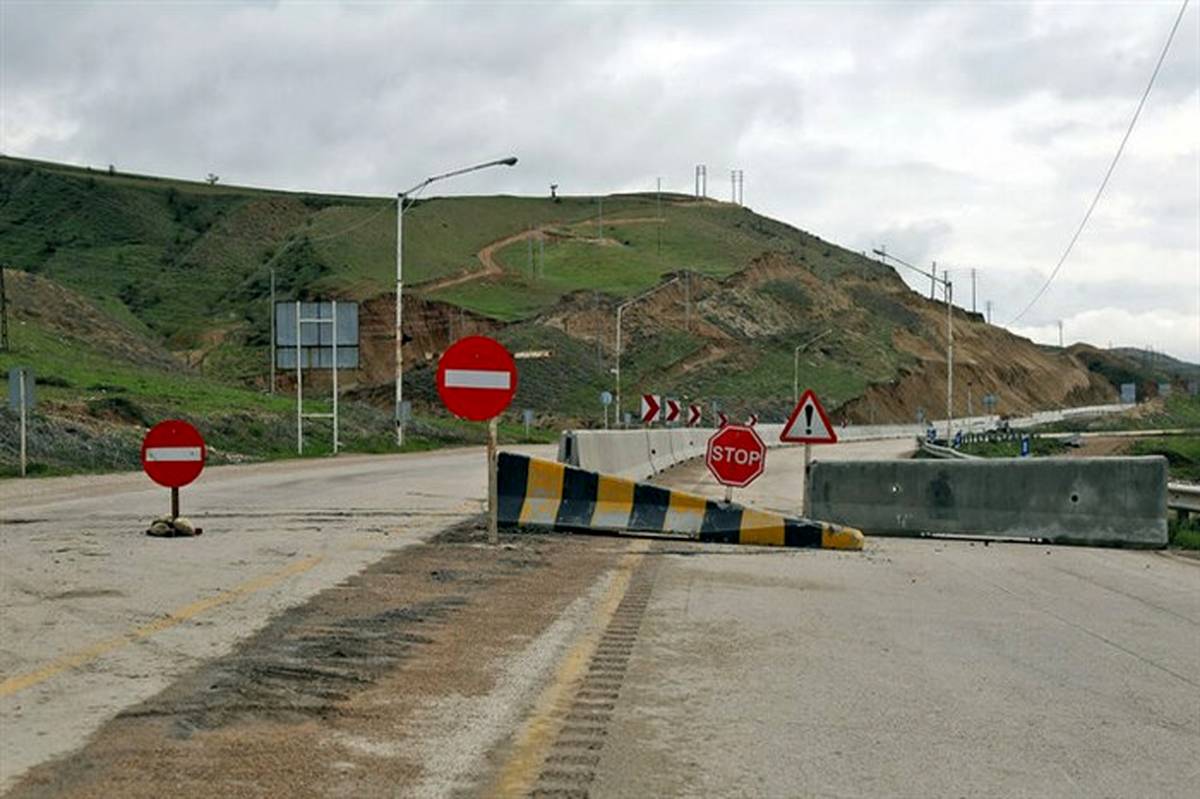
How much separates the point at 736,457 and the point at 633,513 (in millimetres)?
1942

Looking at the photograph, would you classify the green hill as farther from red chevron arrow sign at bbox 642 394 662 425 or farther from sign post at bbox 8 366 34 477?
sign post at bbox 8 366 34 477

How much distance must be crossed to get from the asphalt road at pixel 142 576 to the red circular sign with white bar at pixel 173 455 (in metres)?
0.70

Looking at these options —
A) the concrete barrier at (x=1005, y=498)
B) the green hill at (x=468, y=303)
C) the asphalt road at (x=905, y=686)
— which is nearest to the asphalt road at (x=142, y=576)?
the asphalt road at (x=905, y=686)

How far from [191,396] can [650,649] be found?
47.9 metres

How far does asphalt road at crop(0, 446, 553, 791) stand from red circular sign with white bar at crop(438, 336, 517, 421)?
1.65 m

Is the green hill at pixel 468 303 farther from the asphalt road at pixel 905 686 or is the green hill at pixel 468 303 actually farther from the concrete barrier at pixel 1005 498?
the asphalt road at pixel 905 686

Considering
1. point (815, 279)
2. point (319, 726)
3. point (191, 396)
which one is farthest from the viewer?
point (815, 279)

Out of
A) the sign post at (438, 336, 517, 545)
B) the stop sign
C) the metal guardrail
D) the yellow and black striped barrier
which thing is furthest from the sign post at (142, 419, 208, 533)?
the metal guardrail

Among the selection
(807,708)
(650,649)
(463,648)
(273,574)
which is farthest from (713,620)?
(273,574)

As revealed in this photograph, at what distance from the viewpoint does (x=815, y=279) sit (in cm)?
13538

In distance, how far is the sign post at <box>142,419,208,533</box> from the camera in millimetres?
15102

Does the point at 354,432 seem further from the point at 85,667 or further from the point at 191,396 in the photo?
the point at 85,667

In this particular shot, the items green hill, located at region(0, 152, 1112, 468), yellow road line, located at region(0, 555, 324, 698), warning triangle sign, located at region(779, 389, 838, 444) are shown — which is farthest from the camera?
green hill, located at region(0, 152, 1112, 468)

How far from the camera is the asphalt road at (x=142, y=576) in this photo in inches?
286
